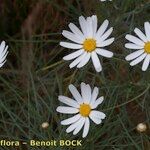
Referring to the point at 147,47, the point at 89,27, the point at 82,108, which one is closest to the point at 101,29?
the point at 89,27

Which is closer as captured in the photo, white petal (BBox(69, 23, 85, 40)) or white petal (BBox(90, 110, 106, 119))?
white petal (BBox(90, 110, 106, 119))

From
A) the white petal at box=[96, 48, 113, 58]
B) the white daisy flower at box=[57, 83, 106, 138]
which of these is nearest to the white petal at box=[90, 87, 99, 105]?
the white daisy flower at box=[57, 83, 106, 138]

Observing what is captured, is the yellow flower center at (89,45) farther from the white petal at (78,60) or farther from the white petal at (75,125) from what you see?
the white petal at (75,125)

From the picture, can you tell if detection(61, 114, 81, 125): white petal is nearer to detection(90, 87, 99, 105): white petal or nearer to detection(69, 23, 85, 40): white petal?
detection(90, 87, 99, 105): white petal

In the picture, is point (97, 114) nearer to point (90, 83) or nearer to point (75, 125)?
point (75, 125)

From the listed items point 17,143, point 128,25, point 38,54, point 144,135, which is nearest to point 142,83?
point 144,135

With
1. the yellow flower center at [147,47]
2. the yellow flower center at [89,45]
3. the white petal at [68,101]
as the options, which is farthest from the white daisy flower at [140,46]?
the white petal at [68,101]
